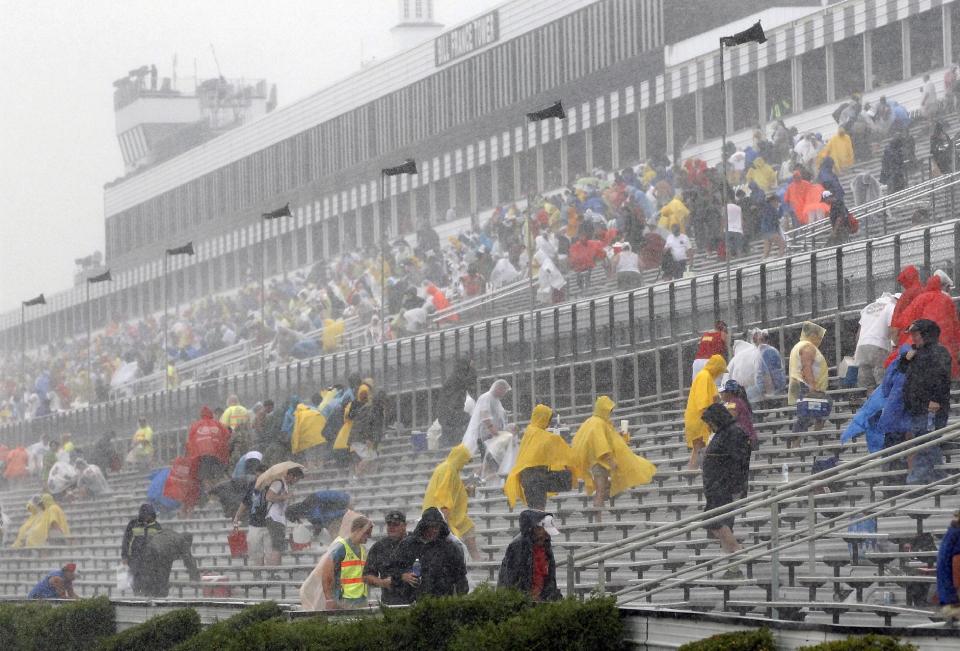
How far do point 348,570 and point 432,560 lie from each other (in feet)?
3.21

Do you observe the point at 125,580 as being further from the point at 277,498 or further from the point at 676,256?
the point at 676,256

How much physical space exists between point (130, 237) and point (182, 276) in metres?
4.70

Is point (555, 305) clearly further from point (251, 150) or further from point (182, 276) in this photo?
point (182, 276)

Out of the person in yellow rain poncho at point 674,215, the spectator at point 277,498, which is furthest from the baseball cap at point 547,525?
the person in yellow rain poncho at point 674,215

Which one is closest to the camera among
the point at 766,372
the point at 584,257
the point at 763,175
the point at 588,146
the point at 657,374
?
the point at 766,372

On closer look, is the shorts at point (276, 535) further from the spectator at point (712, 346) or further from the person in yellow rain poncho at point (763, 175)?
the person in yellow rain poncho at point (763, 175)

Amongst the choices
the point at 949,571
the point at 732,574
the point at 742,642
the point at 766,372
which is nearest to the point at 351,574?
the point at 732,574

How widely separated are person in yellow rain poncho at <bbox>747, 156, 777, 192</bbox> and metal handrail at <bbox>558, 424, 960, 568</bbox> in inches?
506

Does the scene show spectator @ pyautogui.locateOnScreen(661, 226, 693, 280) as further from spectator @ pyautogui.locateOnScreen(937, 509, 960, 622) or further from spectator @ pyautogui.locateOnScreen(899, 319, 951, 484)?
spectator @ pyautogui.locateOnScreen(937, 509, 960, 622)

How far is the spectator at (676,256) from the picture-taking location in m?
23.6

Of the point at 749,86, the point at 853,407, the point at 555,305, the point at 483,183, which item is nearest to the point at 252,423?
the point at 555,305

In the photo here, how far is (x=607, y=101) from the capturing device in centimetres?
4569

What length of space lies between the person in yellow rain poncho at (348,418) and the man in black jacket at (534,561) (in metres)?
10.0

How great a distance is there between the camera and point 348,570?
45.4 feet
